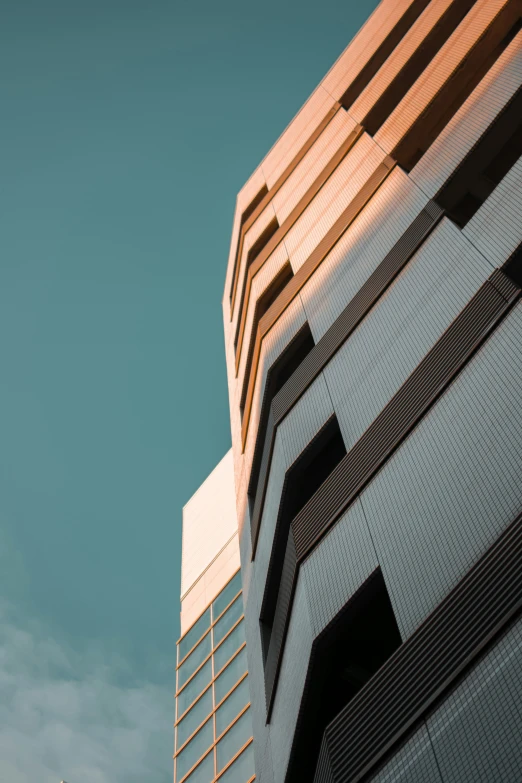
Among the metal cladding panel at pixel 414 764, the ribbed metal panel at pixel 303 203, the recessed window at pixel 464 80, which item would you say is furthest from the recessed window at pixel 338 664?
the ribbed metal panel at pixel 303 203

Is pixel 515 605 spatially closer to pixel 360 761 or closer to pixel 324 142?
pixel 360 761

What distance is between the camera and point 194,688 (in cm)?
2466

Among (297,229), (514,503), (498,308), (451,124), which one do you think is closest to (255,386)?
(297,229)

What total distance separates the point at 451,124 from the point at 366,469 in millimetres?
9765

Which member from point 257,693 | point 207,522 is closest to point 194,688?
point 257,693

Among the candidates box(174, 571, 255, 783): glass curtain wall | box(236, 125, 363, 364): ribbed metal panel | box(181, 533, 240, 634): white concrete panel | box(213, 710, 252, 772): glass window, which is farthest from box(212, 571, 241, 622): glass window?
box(236, 125, 363, 364): ribbed metal panel

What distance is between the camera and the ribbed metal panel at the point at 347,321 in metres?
16.3

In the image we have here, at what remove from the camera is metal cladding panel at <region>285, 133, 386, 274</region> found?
71.5 ft

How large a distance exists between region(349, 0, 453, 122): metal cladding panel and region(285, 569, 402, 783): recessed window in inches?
691

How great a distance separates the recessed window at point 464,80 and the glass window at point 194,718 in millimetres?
16665

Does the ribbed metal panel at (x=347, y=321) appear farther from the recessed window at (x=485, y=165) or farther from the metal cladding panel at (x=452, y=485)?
the metal cladding panel at (x=452, y=485)

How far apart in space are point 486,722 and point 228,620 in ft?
58.6

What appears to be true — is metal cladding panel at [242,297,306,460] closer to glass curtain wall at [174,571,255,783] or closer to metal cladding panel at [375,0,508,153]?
metal cladding panel at [375,0,508,153]

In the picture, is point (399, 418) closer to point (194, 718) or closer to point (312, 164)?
point (194, 718)
